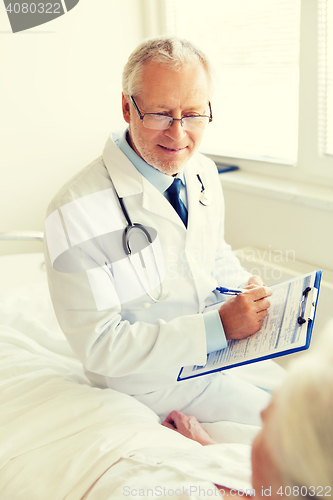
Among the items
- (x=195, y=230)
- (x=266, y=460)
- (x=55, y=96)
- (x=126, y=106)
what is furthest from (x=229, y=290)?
(x=55, y=96)

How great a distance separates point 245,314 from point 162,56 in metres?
0.71

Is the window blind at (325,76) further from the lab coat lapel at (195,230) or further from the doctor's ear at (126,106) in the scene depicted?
the doctor's ear at (126,106)

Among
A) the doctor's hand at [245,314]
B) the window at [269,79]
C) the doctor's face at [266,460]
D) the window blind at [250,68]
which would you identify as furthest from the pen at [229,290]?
the window blind at [250,68]

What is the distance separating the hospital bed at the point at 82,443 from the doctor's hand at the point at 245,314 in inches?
10.4

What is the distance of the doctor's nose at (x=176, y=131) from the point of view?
1.26 metres

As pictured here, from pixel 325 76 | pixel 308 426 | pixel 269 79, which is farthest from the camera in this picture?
pixel 269 79

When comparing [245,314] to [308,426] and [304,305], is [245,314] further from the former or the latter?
[308,426]

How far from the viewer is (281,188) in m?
2.17

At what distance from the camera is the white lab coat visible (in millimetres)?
1136

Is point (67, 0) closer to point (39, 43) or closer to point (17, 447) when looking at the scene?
point (39, 43)

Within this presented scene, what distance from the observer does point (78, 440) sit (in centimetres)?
99

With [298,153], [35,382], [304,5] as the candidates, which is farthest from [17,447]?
[304,5]

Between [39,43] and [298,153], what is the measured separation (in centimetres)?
156

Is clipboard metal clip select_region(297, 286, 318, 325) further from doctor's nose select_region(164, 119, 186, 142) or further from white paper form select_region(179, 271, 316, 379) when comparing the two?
doctor's nose select_region(164, 119, 186, 142)
